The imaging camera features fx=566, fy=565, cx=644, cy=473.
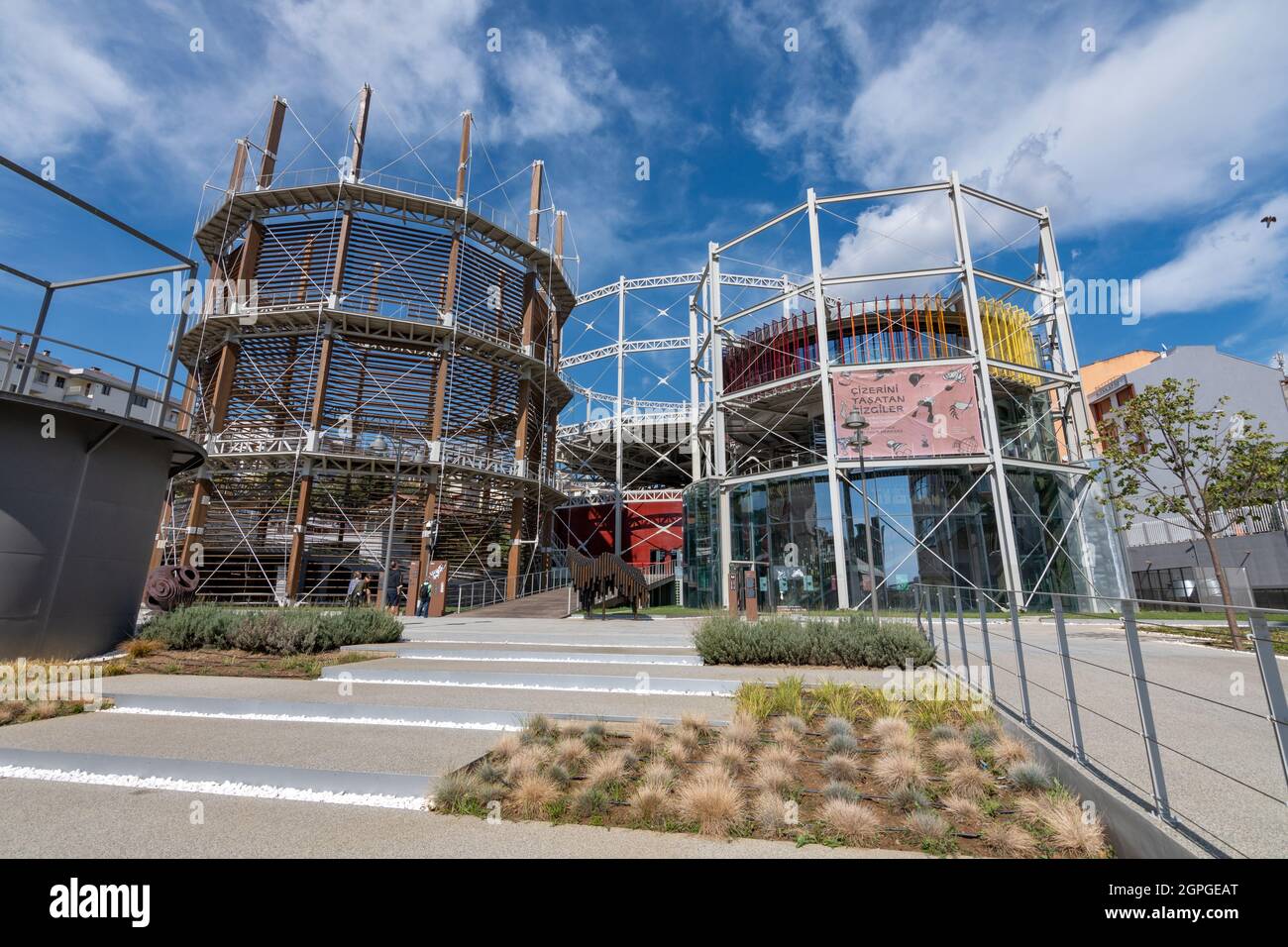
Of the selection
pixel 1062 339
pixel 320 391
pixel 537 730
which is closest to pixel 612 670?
pixel 537 730

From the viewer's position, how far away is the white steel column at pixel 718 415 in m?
24.2

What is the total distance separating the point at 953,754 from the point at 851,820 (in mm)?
1659

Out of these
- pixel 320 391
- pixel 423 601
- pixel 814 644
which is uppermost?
pixel 320 391

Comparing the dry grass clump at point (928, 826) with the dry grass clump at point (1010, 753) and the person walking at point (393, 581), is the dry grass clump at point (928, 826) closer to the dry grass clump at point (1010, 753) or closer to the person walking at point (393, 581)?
the dry grass clump at point (1010, 753)

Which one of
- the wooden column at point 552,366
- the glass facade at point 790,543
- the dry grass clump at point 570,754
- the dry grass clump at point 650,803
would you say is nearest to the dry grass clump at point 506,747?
the dry grass clump at point 570,754

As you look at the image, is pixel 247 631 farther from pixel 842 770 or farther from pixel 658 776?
pixel 842 770

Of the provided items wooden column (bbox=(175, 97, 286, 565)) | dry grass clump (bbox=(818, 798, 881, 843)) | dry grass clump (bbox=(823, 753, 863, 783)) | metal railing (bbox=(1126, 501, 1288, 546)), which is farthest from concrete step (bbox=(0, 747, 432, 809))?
wooden column (bbox=(175, 97, 286, 565))

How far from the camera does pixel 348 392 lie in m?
26.5

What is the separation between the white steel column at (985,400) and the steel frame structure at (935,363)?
36 mm

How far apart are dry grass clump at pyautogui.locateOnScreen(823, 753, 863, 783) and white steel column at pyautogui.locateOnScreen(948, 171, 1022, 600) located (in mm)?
19172

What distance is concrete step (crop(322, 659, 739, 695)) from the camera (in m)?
7.10

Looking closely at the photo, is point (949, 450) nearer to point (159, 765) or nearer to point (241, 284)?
point (159, 765)
